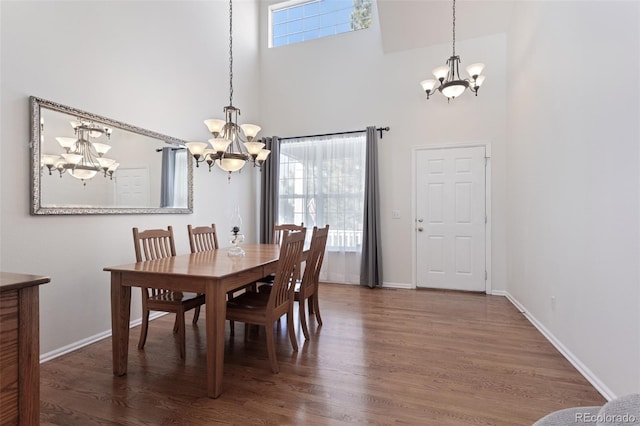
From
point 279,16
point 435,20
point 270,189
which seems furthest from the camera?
point 279,16

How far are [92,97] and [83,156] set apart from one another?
531mm

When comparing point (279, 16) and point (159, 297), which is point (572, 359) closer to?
point (159, 297)

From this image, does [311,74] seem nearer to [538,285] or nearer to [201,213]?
[201,213]

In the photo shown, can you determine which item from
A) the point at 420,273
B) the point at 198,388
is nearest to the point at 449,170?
the point at 420,273

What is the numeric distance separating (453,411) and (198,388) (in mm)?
1526

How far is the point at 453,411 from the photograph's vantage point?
67.9 inches

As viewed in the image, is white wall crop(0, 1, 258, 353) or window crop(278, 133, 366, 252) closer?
white wall crop(0, 1, 258, 353)

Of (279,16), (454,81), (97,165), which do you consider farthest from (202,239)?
(279,16)

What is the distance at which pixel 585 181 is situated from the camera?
2.09 meters

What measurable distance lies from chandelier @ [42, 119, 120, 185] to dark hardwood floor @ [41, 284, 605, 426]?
1.48 metres

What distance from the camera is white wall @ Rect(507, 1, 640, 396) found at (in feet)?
5.43

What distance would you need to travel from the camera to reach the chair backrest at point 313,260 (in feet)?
8.80

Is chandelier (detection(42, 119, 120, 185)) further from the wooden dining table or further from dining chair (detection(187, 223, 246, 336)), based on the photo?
the wooden dining table

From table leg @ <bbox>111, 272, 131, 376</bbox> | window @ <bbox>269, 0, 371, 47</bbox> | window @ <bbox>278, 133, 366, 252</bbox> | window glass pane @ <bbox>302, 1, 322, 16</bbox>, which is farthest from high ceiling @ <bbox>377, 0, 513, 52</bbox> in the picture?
table leg @ <bbox>111, 272, 131, 376</bbox>
